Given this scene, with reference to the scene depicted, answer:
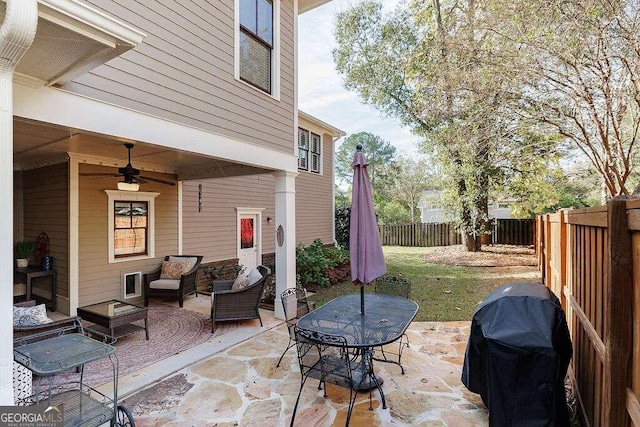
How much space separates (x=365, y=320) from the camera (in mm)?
3711

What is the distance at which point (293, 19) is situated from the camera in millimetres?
6754

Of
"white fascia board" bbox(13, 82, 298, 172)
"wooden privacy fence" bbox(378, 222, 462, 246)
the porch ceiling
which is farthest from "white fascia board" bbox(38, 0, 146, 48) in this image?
"wooden privacy fence" bbox(378, 222, 462, 246)

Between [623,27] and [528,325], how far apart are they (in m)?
5.68

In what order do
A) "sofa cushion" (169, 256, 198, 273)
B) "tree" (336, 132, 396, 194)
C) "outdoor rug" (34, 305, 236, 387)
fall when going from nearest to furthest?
"outdoor rug" (34, 305, 236, 387) < "sofa cushion" (169, 256, 198, 273) < "tree" (336, 132, 396, 194)

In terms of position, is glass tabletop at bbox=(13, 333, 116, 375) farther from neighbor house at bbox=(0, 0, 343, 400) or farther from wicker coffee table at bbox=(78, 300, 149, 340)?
wicker coffee table at bbox=(78, 300, 149, 340)

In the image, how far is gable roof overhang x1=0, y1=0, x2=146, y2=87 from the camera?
227 centimetres

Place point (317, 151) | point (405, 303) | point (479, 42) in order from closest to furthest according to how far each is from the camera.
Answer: point (405, 303) → point (479, 42) → point (317, 151)

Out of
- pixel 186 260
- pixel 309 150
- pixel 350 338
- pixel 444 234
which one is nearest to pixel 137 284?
pixel 186 260

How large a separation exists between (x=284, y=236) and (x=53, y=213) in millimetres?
4546

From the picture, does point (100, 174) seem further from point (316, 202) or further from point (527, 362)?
point (316, 202)

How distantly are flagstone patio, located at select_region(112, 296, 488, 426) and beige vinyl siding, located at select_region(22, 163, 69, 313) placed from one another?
3.43m

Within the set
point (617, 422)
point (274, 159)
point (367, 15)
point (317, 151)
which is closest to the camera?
point (617, 422)

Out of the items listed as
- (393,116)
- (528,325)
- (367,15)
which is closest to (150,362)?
(528,325)

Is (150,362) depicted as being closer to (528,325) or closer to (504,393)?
(504,393)
